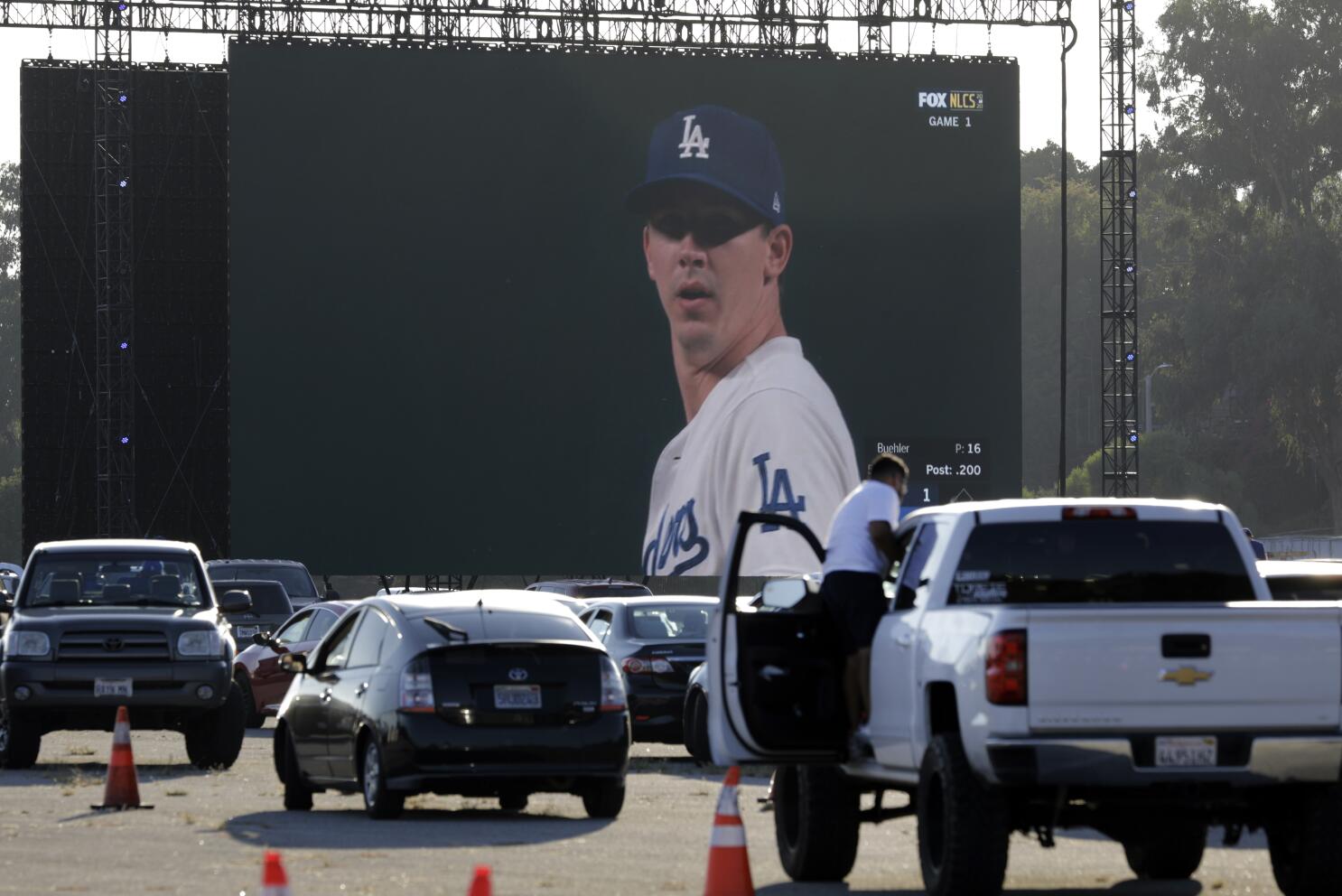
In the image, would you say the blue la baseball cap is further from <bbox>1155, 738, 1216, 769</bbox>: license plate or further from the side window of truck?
<bbox>1155, 738, 1216, 769</bbox>: license plate

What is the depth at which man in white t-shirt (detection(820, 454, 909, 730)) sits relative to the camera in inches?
493

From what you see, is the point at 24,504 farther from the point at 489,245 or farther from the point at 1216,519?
the point at 1216,519

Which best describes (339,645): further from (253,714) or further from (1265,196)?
(1265,196)

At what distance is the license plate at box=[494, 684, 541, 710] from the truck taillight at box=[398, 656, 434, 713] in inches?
16.7

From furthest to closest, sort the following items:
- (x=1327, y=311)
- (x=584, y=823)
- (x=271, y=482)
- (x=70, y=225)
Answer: (x=1327, y=311)
(x=70, y=225)
(x=271, y=482)
(x=584, y=823)

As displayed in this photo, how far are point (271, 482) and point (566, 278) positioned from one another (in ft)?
19.8

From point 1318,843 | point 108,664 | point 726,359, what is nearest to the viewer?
point 1318,843

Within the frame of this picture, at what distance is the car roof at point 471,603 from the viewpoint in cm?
1678

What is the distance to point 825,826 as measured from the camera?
42.5 ft

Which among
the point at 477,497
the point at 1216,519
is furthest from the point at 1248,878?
the point at 477,497

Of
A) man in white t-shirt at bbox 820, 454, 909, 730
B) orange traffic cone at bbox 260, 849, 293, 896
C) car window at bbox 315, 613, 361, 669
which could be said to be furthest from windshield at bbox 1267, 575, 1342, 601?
orange traffic cone at bbox 260, 849, 293, 896

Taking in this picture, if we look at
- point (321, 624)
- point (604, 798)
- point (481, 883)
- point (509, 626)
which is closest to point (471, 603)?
point (509, 626)

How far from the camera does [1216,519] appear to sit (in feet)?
38.7

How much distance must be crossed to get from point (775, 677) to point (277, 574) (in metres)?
23.4
